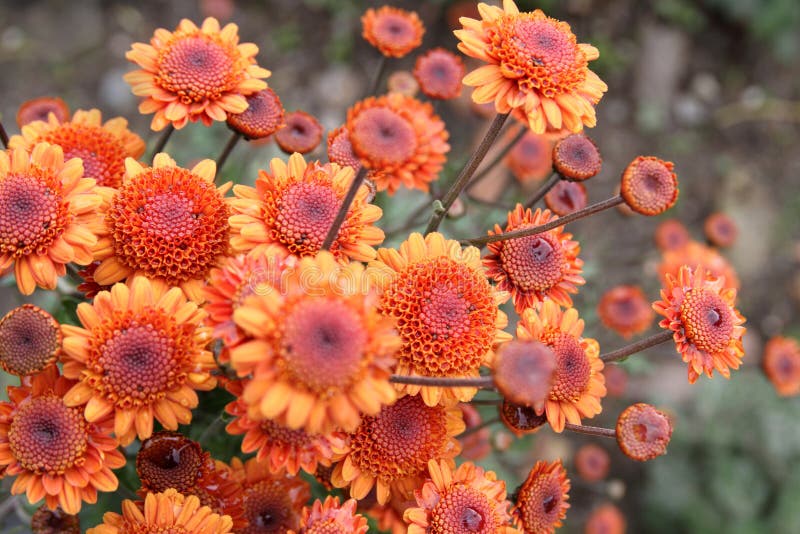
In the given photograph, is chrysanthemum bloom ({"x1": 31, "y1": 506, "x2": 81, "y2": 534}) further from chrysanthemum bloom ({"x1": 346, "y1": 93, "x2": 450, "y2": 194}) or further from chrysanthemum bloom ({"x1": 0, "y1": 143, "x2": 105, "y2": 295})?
chrysanthemum bloom ({"x1": 346, "y1": 93, "x2": 450, "y2": 194})

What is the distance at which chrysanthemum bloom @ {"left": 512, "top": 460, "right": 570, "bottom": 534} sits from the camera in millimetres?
2080

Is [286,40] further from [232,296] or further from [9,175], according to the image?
[232,296]

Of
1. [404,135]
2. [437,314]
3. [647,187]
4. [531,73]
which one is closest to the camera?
[437,314]

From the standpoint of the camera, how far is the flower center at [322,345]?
1408 millimetres

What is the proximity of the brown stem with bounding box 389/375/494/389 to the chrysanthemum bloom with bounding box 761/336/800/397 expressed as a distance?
2.58 meters

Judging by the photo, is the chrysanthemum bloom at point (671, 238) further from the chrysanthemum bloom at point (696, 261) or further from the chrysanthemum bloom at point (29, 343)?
the chrysanthemum bloom at point (29, 343)

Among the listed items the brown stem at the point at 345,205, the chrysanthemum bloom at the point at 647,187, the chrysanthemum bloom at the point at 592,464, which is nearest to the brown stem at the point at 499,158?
the chrysanthemum bloom at the point at 647,187

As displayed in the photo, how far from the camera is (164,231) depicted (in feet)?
6.02

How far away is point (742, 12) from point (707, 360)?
4.28 metres

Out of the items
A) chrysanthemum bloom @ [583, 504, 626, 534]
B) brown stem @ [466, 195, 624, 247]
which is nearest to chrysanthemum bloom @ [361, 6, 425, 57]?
brown stem @ [466, 195, 624, 247]

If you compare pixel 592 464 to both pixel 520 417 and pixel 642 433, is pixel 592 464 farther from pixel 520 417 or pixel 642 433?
pixel 520 417

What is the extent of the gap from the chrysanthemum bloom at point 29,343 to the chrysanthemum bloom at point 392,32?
1.61m

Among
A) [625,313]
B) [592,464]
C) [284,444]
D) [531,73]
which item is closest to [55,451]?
[284,444]

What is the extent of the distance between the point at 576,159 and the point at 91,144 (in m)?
1.54
